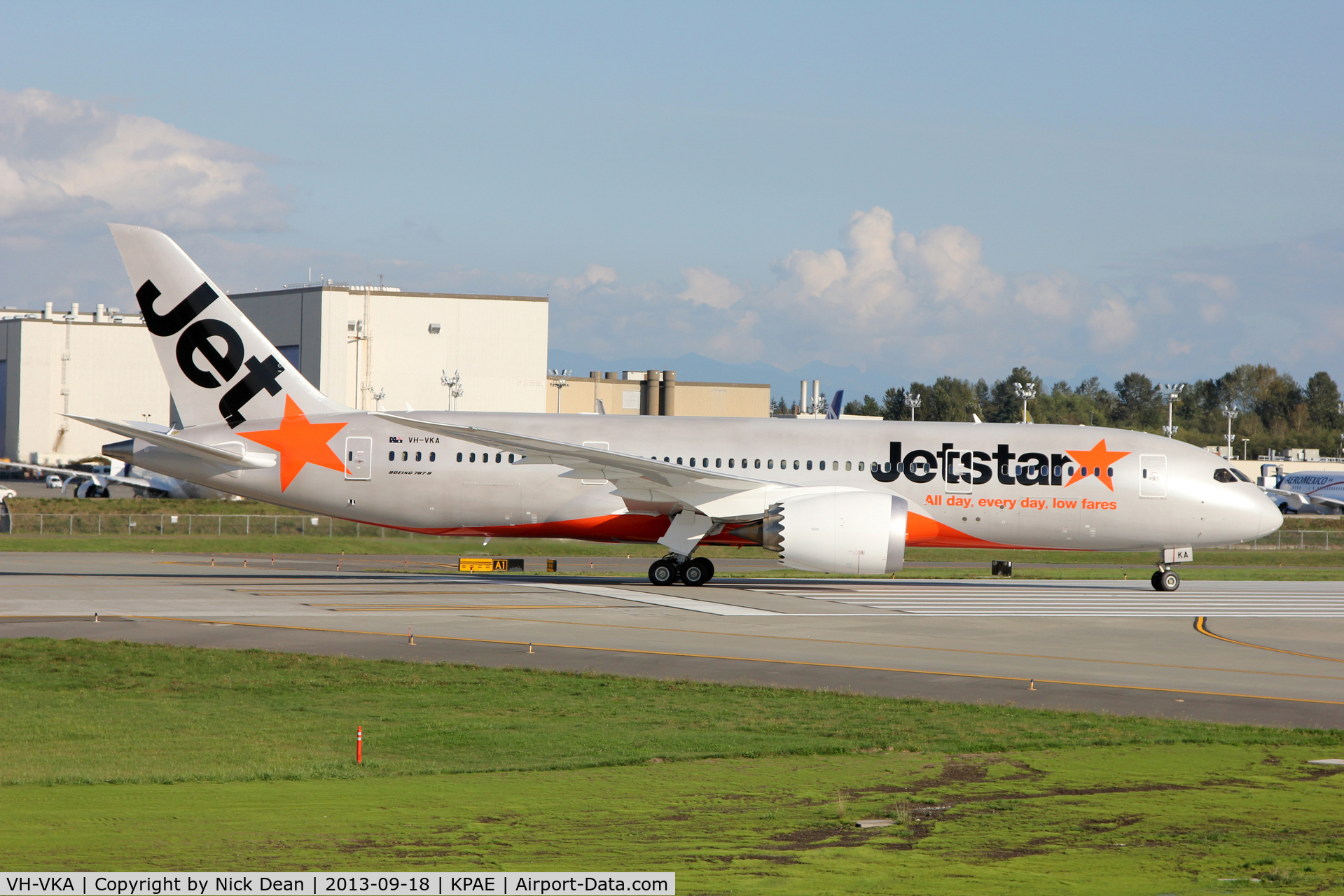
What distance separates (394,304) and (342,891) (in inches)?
3819

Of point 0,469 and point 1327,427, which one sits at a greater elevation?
point 1327,427

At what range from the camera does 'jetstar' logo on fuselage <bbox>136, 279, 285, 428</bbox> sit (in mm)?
30422

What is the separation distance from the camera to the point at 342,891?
23.6 ft

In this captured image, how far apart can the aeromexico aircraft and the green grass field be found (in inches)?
541

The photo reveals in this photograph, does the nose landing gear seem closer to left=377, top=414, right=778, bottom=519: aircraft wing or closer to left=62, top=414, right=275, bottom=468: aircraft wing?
left=377, top=414, right=778, bottom=519: aircraft wing

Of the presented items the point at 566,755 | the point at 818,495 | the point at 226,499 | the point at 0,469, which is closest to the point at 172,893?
the point at 566,755

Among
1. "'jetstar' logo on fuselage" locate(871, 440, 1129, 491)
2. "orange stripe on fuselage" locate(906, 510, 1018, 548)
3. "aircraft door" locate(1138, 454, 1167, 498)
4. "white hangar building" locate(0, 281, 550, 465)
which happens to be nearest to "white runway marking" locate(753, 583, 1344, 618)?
"orange stripe on fuselage" locate(906, 510, 1018, 548)

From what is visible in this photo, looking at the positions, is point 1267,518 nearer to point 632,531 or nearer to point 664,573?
point 664,573

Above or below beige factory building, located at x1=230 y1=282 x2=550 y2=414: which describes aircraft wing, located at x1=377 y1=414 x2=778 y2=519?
below

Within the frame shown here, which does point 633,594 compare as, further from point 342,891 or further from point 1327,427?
point 1327,427

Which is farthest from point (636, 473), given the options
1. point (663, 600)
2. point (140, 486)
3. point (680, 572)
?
point (140, 486)

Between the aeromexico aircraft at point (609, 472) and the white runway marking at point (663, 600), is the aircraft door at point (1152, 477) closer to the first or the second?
the aeromexico aircraft at point (609, 472)

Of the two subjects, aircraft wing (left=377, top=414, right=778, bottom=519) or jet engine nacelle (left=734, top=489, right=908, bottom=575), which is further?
aircraft wing (left=377, top=414, right=778, bottom=519)

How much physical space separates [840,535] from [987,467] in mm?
5241
